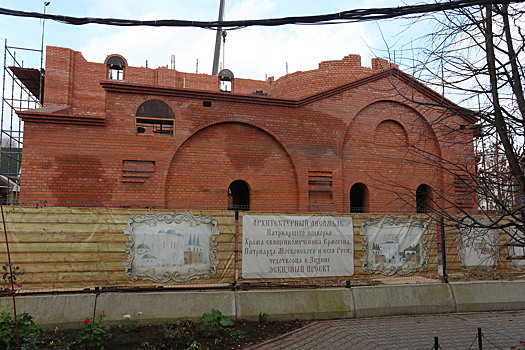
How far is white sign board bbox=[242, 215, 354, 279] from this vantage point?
752 cm

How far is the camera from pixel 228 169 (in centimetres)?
1354

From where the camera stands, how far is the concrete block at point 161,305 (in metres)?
6.59

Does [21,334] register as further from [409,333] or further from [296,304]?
[409,333]

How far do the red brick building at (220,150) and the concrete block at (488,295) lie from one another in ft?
9.95

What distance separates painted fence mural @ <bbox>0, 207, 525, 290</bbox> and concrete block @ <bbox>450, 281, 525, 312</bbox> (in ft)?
1.01

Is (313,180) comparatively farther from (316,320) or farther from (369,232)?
(316,320)

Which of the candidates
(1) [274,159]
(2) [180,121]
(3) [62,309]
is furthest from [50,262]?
(1) [274,159]

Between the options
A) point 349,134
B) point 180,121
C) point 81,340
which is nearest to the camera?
point 81,340

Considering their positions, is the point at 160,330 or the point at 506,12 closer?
the point at 506,12

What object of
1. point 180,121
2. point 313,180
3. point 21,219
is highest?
point 180,121

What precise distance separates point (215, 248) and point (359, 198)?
12.0 metres

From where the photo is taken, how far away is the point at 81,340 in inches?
206

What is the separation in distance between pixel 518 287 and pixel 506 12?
266 inches

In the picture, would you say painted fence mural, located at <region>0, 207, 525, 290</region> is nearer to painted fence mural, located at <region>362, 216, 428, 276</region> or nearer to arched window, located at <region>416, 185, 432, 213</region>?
painted fence mural, located at <region>362, 216, 428, 276</region>
